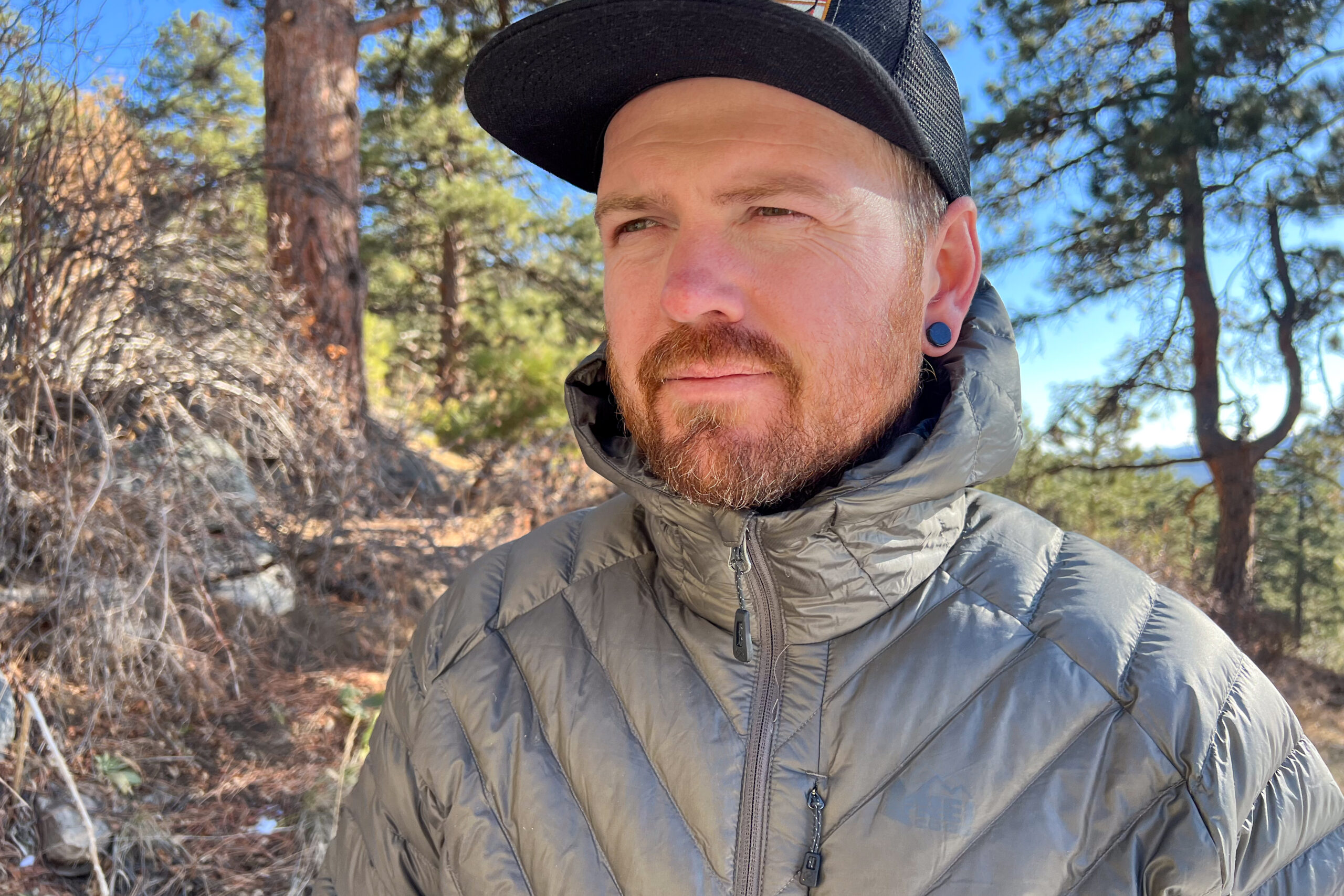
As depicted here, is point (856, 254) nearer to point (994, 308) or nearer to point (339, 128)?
point (994, 308)

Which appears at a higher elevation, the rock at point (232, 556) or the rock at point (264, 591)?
the rock at point (232, 556)

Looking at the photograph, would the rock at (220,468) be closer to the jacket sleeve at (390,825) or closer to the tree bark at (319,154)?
the tree bark at (319,154)

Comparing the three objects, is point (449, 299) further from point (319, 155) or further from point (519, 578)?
point (519, 578)

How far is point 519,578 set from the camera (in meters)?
1.33

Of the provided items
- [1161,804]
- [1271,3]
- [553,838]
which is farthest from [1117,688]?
[1271,3]

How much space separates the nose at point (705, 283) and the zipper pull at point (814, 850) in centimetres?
61

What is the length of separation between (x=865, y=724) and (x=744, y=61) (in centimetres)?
87

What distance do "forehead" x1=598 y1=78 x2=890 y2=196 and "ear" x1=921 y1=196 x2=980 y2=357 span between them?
0.18 meters

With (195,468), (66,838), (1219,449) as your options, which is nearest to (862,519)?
(66,838)

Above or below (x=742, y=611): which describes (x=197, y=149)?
above

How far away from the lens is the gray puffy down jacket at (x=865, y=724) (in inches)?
37.1

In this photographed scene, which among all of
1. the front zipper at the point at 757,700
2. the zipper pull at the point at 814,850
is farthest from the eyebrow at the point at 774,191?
the zipper pull at the point at 814,850

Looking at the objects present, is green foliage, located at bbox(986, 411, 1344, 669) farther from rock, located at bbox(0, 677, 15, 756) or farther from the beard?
rock, located at bbox(0, 677, 15, 756)

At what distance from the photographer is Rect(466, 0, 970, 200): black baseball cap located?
1.03 m
